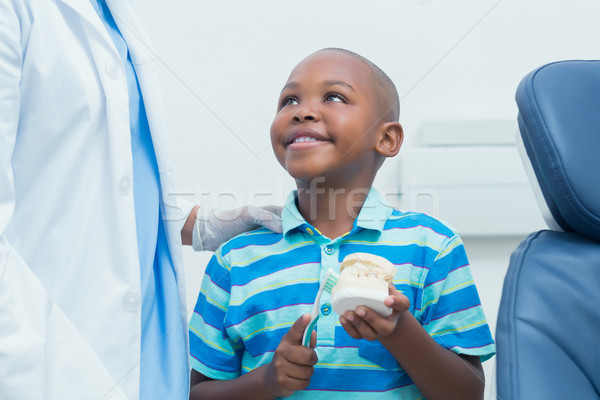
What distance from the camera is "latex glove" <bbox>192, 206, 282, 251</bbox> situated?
1156 mm

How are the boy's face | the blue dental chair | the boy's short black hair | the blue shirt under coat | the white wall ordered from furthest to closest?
1. the white wall
2. the boy's short black hair
3. the boy's face
4. the blue shirt under coat
5. the blue dental chair

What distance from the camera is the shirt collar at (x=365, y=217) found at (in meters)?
1.03

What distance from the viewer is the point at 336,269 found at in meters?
0.97

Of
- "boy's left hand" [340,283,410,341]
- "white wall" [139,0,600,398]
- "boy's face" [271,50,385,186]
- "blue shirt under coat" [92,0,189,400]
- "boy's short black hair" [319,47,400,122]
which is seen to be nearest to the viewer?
"boy's left hand" [340,283,410,341]

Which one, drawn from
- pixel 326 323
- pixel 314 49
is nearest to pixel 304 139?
pixel 326 323

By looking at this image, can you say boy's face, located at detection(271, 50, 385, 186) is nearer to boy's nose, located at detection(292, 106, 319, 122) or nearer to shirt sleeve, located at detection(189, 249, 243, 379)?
boy's nose, located at detection(292, 106, 319, 122)

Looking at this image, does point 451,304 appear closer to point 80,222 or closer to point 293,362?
point 293,362

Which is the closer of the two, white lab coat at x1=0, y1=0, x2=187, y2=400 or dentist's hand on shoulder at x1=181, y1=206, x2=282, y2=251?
white lab coat at x1=0, y1=0, x2=187, y2=400

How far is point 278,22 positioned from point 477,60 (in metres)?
0.58

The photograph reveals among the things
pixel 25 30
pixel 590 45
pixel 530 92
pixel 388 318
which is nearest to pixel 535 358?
pixel 388 318

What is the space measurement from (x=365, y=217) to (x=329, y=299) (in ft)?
0.60

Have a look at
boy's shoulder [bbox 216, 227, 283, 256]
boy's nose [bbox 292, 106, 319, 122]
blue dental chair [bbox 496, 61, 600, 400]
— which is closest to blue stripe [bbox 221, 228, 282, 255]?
boy's shoulder [bbox 216, 227, 283, 256]

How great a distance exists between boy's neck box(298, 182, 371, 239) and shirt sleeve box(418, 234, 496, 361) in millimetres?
177

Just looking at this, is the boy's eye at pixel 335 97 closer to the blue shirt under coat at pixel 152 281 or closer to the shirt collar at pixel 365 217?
the shirt collar at pixel 365 217
